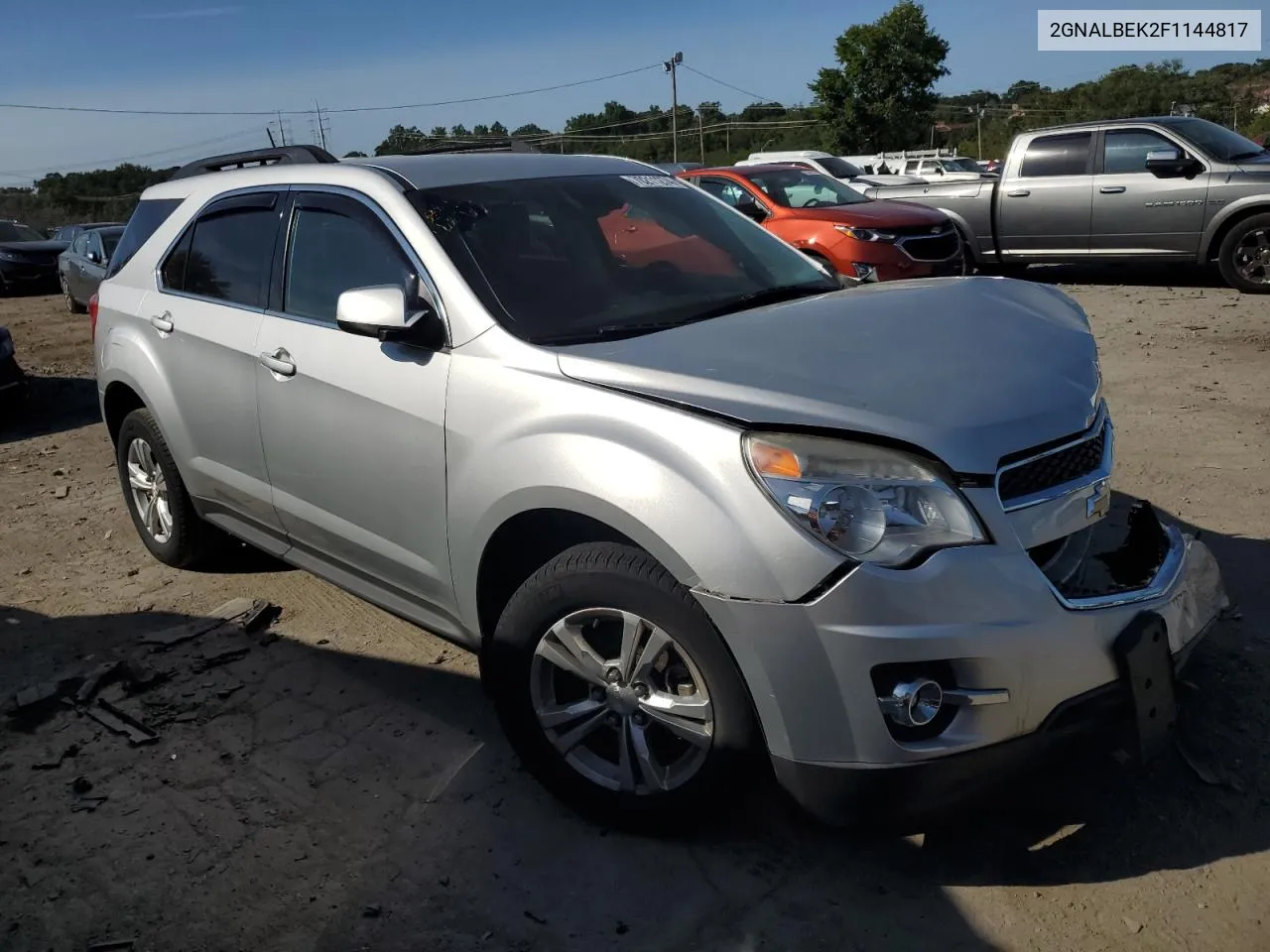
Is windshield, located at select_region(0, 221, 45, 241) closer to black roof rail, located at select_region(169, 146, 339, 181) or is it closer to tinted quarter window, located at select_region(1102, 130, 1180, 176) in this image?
black roof rail, located at select_region(169, 146, 339, 181)

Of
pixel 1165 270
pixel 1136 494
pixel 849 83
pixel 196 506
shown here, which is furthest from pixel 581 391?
pixel 849 83

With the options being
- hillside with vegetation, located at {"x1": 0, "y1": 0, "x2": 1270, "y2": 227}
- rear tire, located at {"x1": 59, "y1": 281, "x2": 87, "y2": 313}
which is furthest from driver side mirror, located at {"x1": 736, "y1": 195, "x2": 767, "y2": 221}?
hillside with vegetation, located at {"x1": 0, "y1": 0, "x2": 1270, "y2": 227}

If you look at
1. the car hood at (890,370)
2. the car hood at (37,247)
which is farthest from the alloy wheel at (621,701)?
the car hood at (37,247)

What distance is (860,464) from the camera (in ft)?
8.16

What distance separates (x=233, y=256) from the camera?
437 centimetres

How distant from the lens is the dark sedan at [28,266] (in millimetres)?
20719

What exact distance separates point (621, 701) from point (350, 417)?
1.34 m

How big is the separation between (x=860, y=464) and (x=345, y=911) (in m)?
1.72

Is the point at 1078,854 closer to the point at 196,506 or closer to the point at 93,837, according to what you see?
the point at 93,837

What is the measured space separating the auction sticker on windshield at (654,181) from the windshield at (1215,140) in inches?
350

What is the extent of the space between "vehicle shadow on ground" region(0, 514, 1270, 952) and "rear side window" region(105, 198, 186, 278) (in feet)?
8.58

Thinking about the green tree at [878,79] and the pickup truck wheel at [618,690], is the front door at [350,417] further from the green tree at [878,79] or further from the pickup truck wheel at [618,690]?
the green tree at [878,79]

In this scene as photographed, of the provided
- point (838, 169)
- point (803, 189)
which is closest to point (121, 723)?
point (803, 189)

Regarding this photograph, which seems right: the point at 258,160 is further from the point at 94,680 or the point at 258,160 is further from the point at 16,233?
the point at 16,233
